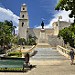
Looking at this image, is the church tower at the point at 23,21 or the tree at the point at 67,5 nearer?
the tree at the point at 67,5

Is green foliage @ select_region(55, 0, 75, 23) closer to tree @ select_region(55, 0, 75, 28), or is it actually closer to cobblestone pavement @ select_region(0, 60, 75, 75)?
tree @ select_region(55, 0, 75, 28)

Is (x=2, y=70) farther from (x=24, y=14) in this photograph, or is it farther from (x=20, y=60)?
(x=24, y=14)

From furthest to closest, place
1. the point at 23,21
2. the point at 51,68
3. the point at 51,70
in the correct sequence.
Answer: the point at 23,21, the point at 51,68, the point at 51,70

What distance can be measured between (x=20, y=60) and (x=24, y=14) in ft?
173

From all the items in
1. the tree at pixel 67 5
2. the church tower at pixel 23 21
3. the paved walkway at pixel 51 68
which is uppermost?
the church tower at pixel 23 21

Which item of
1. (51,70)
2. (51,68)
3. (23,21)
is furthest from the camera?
(23,21)

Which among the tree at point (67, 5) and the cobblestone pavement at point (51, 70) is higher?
the tree at point (67, 5)

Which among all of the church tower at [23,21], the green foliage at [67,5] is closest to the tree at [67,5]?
the green foliage at [67,5]

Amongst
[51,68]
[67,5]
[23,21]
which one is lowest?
[51,68]

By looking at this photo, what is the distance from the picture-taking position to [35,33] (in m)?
69.3

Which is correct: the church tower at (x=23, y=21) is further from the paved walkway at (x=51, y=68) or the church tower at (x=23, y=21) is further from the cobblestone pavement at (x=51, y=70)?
the cobblestone pavement at (x=51, y=70)

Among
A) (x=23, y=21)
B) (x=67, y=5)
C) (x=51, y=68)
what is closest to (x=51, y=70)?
(x=51, y=68)

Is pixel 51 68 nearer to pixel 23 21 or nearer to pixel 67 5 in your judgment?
pixel 67 5

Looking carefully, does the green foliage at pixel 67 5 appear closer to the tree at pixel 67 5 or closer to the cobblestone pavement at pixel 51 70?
the tree at pixel 67 5
